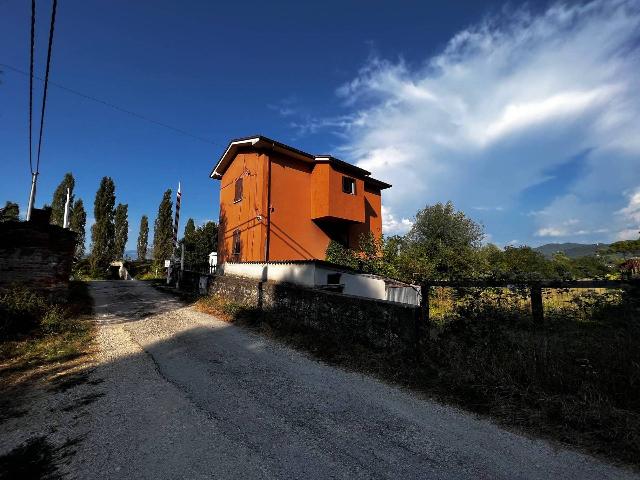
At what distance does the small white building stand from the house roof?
6741 mm

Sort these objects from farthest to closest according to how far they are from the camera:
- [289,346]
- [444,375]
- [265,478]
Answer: [289,346] < [444,375] < [265,478]

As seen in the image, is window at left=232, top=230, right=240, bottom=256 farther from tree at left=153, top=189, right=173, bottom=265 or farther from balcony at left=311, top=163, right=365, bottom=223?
tree at left=153, top=189, right=173, bottom=265

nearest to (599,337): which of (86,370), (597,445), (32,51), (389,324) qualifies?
(597,445)

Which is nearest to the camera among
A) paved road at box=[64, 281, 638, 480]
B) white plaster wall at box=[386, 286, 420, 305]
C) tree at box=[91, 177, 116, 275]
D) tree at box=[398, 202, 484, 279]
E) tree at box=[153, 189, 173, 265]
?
paved road at box=[64, 281, 638, 480]

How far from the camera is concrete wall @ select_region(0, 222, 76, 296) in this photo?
970 cm

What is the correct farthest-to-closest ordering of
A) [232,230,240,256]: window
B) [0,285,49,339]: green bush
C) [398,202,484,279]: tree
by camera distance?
1. [398,202,484,279]: tree
2. [232,230,240,256]: window
3. [0,285,49,339]: green bush

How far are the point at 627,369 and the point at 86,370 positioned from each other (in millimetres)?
8675

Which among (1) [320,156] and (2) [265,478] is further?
(1) [320,156]

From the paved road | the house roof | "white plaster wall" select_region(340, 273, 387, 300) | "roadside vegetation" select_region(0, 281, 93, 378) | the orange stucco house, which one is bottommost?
the paved road

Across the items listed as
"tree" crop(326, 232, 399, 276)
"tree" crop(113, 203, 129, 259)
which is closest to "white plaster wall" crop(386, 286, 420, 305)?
"tree" crop(326, 232, 399, 276)

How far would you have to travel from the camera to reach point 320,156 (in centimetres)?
1945

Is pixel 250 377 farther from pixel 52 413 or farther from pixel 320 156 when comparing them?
pixel 320 156

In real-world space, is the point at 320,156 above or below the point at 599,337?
above

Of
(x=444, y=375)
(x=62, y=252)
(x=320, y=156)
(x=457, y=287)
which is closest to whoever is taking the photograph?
(x=444, y=375)
